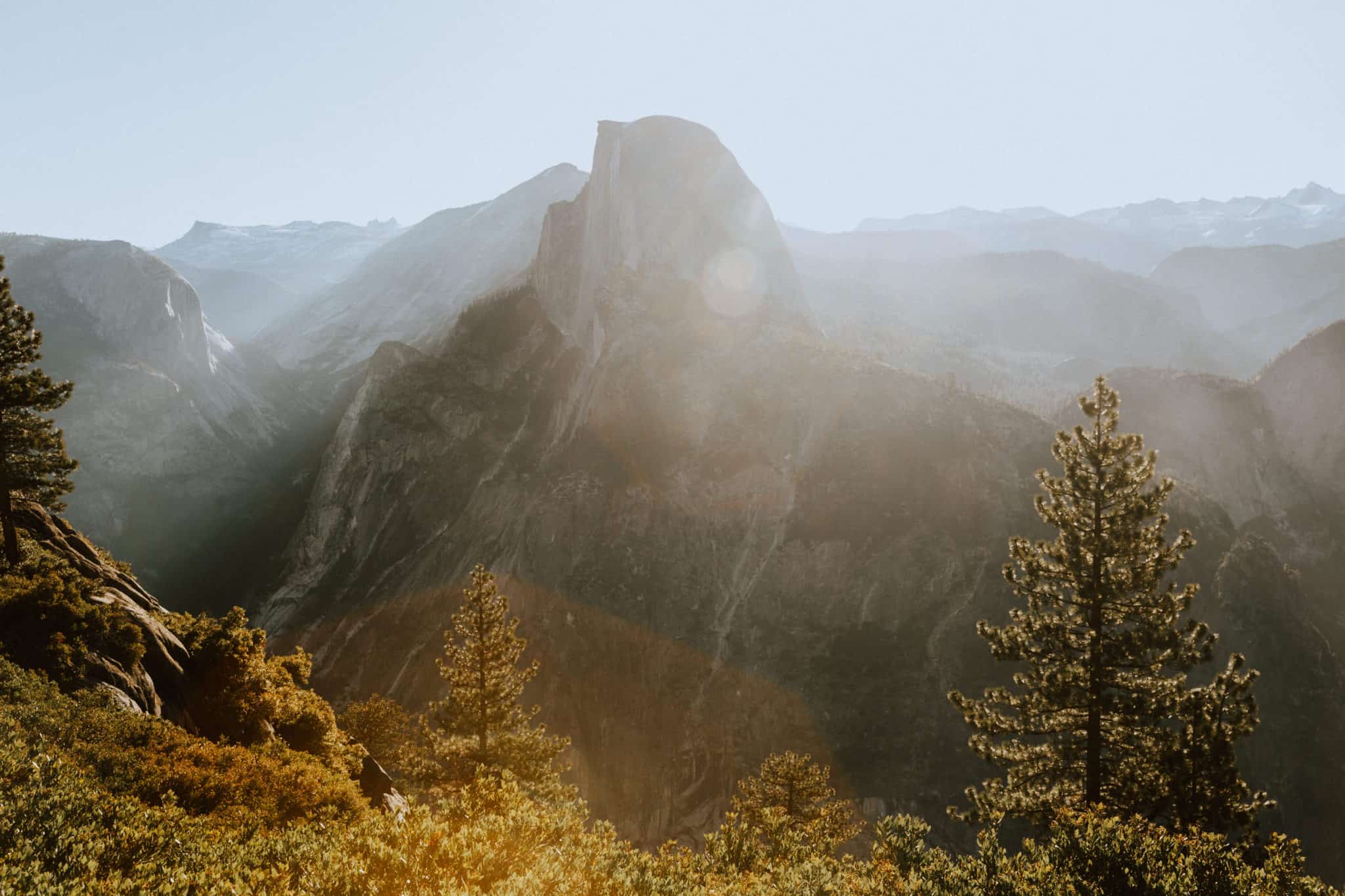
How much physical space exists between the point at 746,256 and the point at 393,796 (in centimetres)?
8606

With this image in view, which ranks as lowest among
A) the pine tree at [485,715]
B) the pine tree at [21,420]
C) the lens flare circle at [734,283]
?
the pine tree at [485,715]

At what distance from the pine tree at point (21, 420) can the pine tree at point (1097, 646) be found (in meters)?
32.7

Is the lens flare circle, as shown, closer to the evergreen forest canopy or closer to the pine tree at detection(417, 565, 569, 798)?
the pine tree at detection(417, 565, 569, 798)

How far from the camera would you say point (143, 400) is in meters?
104

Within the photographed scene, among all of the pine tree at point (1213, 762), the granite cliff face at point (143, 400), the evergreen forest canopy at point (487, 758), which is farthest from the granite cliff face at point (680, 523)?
the pine tree at point (1213, 762)

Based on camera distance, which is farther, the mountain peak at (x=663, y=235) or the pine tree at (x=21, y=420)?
the mountain peak at (x=663, y=235)

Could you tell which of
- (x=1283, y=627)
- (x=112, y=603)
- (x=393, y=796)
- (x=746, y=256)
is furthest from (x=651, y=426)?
(x=1283, y=627)

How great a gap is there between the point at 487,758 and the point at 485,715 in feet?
6.13

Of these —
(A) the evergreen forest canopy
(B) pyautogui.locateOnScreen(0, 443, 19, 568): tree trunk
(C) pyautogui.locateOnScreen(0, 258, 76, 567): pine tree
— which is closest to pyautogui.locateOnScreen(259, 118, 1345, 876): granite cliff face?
(A) the evergreen forest canopy

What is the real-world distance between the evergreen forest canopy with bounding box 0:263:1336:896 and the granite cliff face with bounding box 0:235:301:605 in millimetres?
73554

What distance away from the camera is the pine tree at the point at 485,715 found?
94.1 ft

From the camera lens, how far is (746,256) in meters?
96.5

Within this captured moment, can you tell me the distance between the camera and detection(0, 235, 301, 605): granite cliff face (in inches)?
3691

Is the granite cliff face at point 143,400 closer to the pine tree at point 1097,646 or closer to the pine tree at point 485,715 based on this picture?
the pine tree at point 485,715
